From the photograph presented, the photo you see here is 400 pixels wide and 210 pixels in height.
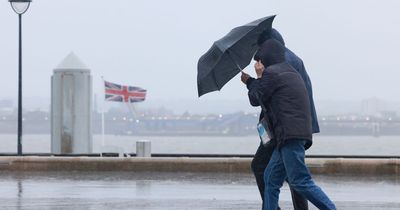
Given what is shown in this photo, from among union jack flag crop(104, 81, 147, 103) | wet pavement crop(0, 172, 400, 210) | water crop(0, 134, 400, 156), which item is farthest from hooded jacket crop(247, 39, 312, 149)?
water crop(0, 134, 400, 156)

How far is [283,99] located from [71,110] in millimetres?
13012

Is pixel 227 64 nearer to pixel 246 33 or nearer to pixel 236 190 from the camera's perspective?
pixel 246 33

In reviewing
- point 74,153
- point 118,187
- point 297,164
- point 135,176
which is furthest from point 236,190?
point 74,153

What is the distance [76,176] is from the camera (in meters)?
15.3

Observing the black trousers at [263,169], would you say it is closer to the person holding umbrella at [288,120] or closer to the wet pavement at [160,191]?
the person holding umbrella at [288,120]

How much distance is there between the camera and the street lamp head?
66.6 feet

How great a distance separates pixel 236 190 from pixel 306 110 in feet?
15.0

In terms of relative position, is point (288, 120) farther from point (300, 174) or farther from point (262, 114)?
point (262, 114)

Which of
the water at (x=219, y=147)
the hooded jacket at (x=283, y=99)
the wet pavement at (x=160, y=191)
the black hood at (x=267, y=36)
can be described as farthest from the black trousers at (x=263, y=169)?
the water at (x=219, y=147)

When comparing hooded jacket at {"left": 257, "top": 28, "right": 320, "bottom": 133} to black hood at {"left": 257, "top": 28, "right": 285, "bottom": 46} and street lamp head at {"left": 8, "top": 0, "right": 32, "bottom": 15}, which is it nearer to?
black hood at {"left": 257, "top": 28, "right": 285, "bottom": 46}

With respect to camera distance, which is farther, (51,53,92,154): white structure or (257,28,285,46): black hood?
(51,53,92,154): white structure

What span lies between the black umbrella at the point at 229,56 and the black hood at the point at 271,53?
0.47m

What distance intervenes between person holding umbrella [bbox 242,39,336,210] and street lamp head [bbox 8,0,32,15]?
12.2 metres

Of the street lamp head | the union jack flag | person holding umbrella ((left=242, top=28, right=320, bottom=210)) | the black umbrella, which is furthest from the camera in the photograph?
the union jack flag
